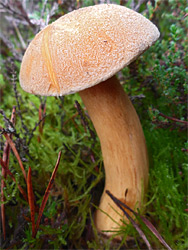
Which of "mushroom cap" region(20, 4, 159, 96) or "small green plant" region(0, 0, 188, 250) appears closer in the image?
"mushroom cap" region(20, 4, 159, 96)

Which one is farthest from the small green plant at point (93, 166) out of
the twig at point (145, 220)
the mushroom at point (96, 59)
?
the mushroom at point (96, 59)

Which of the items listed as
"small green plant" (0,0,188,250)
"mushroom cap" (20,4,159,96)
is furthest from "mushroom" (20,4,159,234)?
"small green plant" (0,0,188,250)

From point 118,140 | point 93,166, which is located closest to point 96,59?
point 118,140

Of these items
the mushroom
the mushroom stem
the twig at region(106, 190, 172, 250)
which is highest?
the mushroom

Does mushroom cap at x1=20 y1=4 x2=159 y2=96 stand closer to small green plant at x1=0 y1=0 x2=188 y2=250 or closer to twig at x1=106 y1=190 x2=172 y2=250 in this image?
small green plant at x1=0 y1=0 x2=188 y2=250

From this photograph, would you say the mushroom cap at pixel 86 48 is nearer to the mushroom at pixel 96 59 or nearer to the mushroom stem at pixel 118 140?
the mushroom at pixel 96 59

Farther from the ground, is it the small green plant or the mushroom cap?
the mushroom cap

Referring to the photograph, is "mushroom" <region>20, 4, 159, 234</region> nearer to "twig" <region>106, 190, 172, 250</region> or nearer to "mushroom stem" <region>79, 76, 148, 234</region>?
"mushroom stem" <region>79, 76, 148, 234</region>

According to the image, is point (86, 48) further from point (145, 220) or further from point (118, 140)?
point (145, 220)

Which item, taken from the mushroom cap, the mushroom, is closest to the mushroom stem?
the mushroom
